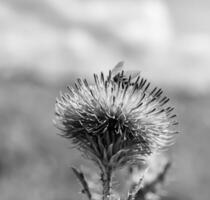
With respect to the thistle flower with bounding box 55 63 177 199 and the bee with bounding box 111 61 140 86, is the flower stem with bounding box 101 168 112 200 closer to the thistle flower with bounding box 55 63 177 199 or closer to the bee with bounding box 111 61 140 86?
the thistle flower with bounding box 55 63 177 199

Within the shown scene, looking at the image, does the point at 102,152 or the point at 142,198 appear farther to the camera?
the point at 142,198

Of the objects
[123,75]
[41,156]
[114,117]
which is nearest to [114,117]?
[114,117]

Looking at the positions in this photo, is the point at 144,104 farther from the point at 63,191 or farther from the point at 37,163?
the point at 37,163

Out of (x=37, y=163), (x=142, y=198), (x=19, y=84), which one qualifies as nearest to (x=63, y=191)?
(x=37, y=163)

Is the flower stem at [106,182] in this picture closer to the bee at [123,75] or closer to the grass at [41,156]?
the bee at [123,75]

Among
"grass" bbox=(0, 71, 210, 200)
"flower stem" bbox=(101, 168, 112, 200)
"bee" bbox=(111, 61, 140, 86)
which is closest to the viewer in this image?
"flower stem" bbox=(101, 168, 112, 200)

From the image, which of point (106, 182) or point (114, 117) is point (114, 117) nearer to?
A: point (114, 117)

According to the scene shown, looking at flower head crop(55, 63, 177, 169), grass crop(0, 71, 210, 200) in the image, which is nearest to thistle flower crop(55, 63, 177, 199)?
flower head crop(55, 63, 177, 169)
